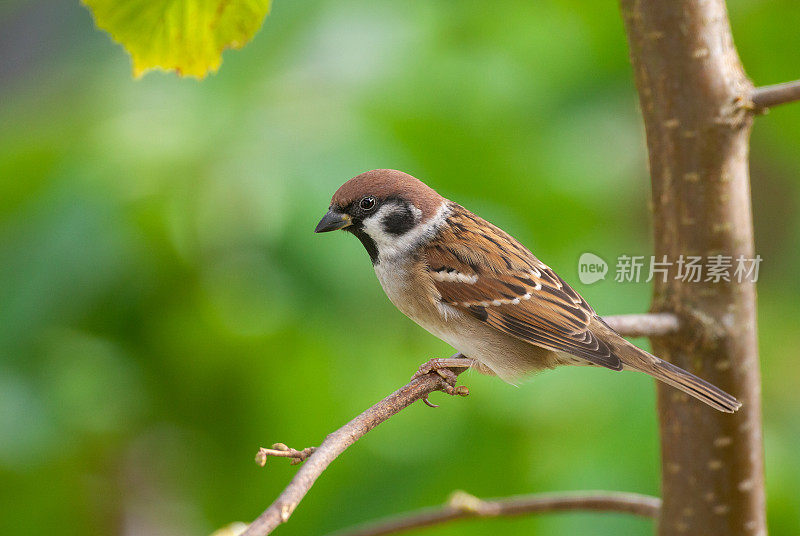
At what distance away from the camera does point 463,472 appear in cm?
189

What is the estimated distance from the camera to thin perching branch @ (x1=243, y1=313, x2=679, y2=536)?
697 mm

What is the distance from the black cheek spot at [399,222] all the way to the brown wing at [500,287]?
7cm

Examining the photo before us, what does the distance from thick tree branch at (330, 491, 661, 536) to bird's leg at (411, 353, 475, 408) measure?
0.59 ft

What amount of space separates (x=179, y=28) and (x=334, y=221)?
1.41ft

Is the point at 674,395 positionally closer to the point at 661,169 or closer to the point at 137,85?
the point at 661,169

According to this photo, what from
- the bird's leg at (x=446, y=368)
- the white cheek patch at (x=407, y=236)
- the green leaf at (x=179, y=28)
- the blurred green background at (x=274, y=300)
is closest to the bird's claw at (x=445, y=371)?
the bird's leg at (x=446, y=368)

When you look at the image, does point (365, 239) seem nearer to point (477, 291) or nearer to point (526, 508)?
point (477, 291)

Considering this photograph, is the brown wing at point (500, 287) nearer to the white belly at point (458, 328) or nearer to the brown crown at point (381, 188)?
the white belly at point (458, 328)

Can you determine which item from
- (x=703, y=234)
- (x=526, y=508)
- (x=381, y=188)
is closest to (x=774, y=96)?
(x=703, y=234)

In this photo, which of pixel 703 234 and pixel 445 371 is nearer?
pixel 703 234

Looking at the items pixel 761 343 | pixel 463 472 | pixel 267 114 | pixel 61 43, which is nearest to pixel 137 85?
pixel 267 114

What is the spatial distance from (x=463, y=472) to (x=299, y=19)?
1231 mm

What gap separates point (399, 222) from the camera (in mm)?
1590

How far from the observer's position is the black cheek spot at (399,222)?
1.56 meters
